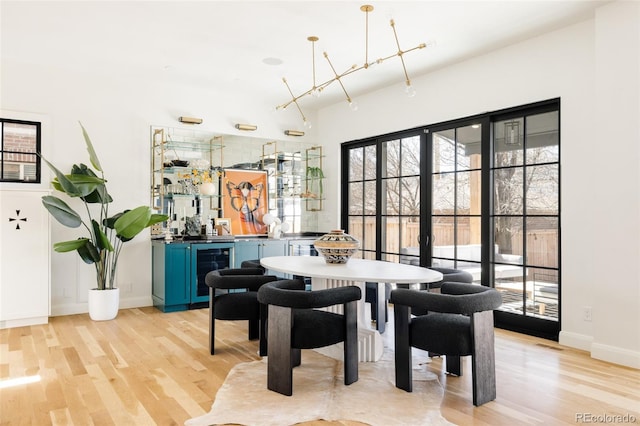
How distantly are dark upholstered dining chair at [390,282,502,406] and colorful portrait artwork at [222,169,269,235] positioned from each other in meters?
3.87

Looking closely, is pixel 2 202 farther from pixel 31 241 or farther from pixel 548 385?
pixel 548 385

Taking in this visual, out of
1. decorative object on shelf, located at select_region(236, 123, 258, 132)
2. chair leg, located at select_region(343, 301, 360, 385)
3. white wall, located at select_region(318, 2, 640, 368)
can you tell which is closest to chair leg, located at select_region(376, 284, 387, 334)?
chair leg, located at select_region(343, 301, 360, 385)

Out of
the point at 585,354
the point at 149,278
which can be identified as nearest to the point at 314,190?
the point at 149,278

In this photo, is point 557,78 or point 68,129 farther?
point 68,129

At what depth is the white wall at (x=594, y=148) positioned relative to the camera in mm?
3547

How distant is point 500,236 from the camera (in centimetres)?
467

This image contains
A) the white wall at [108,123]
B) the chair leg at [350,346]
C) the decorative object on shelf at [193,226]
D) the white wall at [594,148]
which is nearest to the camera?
the chair leg at [350,346]

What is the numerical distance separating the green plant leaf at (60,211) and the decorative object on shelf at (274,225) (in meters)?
2.56

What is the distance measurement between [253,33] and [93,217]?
3002 mm

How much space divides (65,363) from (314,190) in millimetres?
4402

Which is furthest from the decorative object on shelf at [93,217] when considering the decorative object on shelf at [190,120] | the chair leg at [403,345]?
the chair leg at [403,345]

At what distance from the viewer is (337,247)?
3.61 metres

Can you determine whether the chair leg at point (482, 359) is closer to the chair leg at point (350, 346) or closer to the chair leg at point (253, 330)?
the chair leg at point (350, 346)

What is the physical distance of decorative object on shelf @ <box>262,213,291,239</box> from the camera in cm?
652
